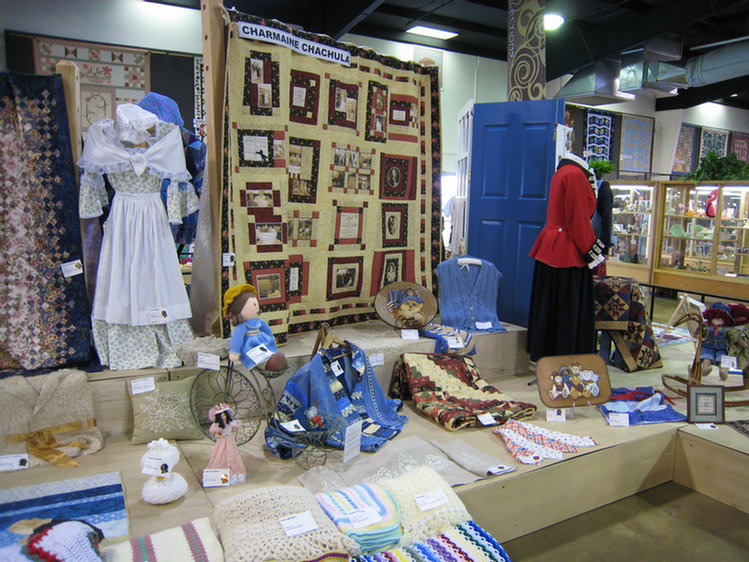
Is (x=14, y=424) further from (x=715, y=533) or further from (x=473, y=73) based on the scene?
(x=473, y=73)

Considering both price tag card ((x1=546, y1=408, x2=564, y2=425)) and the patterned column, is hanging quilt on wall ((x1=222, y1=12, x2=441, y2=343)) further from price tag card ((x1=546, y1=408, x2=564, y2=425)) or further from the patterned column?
price tag card ((x1=546, y1=408, x2=564, y2=425))

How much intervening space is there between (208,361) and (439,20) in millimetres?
6692

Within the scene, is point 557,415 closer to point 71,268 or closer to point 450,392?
point 450,392

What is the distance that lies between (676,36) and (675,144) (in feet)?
14.8

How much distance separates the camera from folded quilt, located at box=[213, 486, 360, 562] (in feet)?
5.69

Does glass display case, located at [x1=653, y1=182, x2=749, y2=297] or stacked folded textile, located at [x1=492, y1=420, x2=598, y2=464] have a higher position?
glass display case, located at [x1=653, y1=182, x2=749, y2=297]

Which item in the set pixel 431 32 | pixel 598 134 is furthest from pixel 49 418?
pixel 598 134

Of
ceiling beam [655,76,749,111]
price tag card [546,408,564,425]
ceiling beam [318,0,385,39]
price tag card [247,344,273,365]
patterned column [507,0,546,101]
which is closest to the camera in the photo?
price tag card [247,344,273,365]

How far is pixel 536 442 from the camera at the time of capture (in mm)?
2875

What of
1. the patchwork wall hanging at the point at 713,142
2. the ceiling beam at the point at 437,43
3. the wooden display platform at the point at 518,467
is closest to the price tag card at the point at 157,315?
the wooden display platform at the point at 518,467

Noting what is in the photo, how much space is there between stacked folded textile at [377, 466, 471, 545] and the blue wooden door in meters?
2.30

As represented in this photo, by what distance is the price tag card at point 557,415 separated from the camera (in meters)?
3.22

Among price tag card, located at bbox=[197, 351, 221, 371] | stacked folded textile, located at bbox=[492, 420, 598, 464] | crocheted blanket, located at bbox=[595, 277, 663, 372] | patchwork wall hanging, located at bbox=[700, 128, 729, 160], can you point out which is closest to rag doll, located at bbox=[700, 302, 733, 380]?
crocheted blanket, located at bbox=[595, 277, 663, 372]

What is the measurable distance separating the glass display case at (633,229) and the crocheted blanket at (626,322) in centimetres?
480
